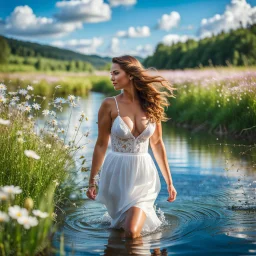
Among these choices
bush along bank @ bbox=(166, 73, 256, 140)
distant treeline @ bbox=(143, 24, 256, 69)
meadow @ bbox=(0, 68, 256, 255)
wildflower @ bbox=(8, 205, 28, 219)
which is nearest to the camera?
wildflower @ bbox=(8, 205, 28, 219)

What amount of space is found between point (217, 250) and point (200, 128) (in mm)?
9311

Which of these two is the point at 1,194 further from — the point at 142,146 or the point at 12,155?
the point at 142,146

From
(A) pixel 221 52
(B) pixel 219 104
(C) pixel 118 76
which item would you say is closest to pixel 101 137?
(C) pixel 118 76

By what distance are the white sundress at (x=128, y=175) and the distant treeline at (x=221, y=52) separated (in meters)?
34.6

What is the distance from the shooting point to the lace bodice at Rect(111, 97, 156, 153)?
4.68 m

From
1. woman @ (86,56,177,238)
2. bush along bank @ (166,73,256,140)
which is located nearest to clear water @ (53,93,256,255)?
woman @ (86,56,177,238)

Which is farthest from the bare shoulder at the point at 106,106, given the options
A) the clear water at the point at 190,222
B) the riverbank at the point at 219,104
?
the riverbank at the point at 219,104

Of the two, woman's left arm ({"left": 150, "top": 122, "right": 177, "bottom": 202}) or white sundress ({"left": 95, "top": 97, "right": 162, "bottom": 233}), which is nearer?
white sundress ({"left": 95, "top": 97, "right": 162, "bottom": 233})

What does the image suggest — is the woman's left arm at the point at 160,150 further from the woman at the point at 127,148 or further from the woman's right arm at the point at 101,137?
the woman's right arm at the point at 101,137

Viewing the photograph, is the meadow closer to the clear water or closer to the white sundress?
the clear water

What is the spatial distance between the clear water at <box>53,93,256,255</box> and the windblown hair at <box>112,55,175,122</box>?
101 cm

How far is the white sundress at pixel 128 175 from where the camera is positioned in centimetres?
470

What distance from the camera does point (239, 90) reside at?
442 inches

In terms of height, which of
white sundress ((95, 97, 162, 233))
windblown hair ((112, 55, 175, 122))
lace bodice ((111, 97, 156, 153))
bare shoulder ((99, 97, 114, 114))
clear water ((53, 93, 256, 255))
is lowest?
clear water ((53, 93, 256, 255))
